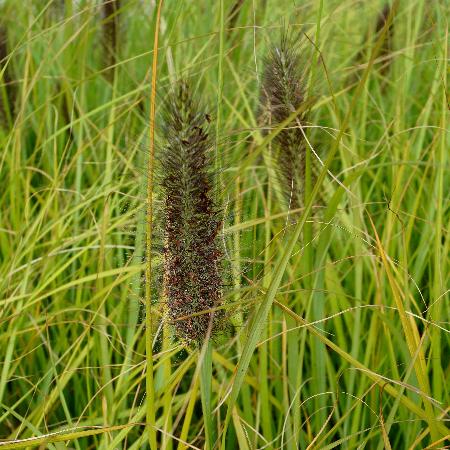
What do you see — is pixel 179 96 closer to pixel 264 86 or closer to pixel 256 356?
pixel 264 86

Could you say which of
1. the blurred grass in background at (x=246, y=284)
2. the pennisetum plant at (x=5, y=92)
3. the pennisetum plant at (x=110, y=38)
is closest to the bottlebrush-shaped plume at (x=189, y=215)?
the blurred grass in background at (x=246, y=284)

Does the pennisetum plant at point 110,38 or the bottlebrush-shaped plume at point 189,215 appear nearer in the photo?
the bottlebrush-shaped plume at point 189,215

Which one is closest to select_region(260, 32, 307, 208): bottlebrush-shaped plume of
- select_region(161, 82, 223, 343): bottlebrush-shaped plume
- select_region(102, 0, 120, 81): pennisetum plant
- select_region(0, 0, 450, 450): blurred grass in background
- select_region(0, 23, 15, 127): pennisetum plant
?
select_region(0, 0, 450, 450): blurred grass in background

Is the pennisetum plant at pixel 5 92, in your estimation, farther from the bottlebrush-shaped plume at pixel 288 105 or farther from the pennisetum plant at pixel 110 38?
the bottlebrush-shaped plume at pixel 288 105

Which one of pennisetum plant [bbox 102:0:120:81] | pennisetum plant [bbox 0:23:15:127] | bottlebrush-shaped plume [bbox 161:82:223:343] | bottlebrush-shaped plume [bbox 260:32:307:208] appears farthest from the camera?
pennisetum plant [bbox 102:0:120:81]

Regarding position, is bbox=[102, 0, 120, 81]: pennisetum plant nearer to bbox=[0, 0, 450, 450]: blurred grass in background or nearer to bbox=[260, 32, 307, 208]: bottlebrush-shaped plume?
bbox=[0, 0, 450, 450]: blurred grass in background

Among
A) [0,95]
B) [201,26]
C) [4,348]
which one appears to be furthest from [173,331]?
[201,26]
